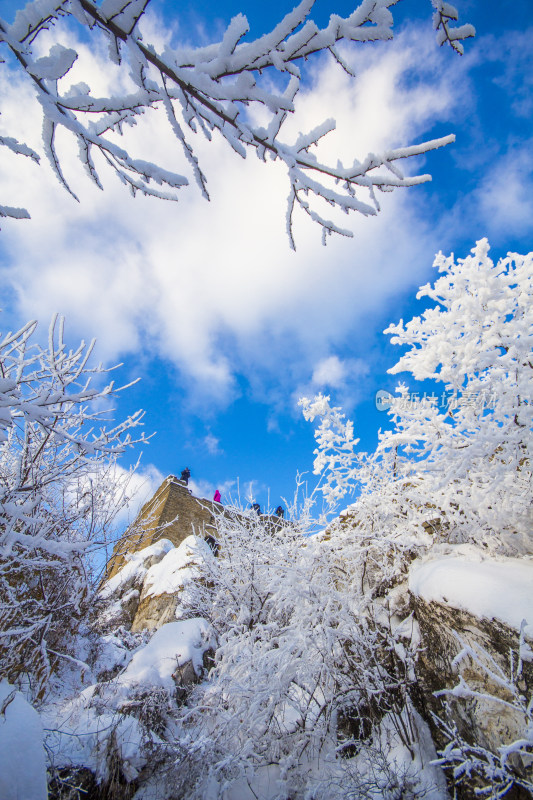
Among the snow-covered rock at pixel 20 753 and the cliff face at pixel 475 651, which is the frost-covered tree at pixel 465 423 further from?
the snow-covered rock at pixel 20 753

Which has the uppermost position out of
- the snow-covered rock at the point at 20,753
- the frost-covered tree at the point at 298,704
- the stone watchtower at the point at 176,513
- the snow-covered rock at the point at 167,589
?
the stone watchtower at the point at 176,513

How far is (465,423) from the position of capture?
4.64m

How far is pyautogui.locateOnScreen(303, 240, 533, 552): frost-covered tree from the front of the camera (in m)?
4.07

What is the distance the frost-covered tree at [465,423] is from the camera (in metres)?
4.07

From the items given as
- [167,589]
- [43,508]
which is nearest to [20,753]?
[43,508]

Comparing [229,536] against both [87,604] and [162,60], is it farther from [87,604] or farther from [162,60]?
[162,60]

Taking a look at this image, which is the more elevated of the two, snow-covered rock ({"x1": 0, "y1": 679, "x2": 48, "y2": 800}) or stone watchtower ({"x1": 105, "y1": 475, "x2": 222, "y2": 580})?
stone watchtower ({"x1": 105, "y1": 475, "x2": 222, "y2": 580})

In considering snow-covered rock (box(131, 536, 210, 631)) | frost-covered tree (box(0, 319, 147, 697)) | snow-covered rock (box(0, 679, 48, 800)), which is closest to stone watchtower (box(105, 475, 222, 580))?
snow-covered rock (box(131, 536, 210, 631))

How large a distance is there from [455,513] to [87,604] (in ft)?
20.0

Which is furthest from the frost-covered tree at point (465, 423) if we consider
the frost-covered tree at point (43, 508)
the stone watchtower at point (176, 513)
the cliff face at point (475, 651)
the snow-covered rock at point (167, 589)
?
the stone watchtower at point (176, 513)

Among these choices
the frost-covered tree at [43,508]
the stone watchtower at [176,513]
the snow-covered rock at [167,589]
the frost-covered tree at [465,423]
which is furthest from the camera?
the stone watchtower at [176,513]

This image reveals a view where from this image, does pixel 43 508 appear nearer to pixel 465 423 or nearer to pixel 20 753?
pixel 20 753

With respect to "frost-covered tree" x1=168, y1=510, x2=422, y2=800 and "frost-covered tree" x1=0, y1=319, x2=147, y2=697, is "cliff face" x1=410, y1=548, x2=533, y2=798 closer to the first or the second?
"frost-covered tree" x1=168, y1=510, x2=422, y2=800

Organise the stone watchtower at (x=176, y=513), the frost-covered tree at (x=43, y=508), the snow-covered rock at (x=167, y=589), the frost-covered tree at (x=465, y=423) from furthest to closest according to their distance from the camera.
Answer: the stone watchtower at (x=176, y=513)
the snow-covered rock at (x=167, y=589)
the frost-covered tree at (x=465, y=423)
the frost-covered tree at (x=43, y=508)
